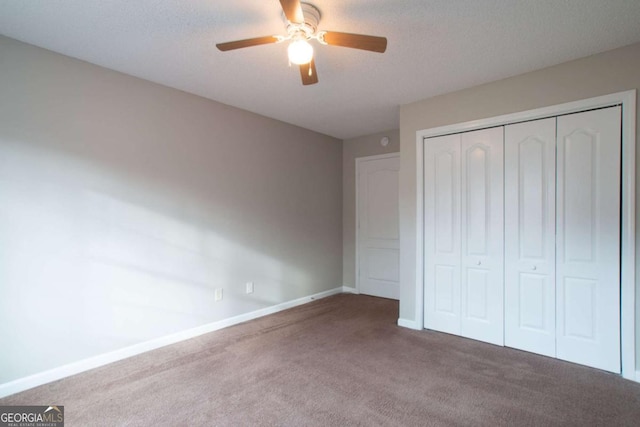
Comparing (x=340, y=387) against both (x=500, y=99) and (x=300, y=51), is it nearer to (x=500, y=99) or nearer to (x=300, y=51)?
(x=300, y=51)

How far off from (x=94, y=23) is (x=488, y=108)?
3.23 meters

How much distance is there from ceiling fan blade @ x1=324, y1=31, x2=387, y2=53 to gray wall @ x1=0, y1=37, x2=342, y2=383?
6.53 ft

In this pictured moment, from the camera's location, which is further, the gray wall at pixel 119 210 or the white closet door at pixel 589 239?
the white closet door at pixel 589 239

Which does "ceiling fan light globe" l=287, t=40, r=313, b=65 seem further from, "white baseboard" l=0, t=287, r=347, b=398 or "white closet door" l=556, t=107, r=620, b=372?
"white baseboard" l=0, t=287, r=347, b=398

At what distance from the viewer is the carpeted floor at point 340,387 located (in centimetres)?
199

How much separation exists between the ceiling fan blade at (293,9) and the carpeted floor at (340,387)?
2.30m

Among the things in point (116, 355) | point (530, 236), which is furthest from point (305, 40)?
point (116, 355)

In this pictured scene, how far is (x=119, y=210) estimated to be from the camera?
2779mm

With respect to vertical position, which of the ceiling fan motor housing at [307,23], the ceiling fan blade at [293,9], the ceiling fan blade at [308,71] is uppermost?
the ceiling fan motor housing at [307,23]

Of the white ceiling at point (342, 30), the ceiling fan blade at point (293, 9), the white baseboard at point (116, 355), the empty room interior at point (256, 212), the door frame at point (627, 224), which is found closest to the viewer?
the ceiling fan blade at point (293, 9)

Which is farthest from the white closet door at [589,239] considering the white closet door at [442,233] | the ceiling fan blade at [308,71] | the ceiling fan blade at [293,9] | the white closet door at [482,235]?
the ceiling fan blade at [293,9]

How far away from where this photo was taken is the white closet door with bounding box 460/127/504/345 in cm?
304

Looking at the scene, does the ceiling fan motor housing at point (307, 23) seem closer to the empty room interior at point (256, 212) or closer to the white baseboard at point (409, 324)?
the empty room interior at point (256, 212)

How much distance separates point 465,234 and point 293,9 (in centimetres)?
259
